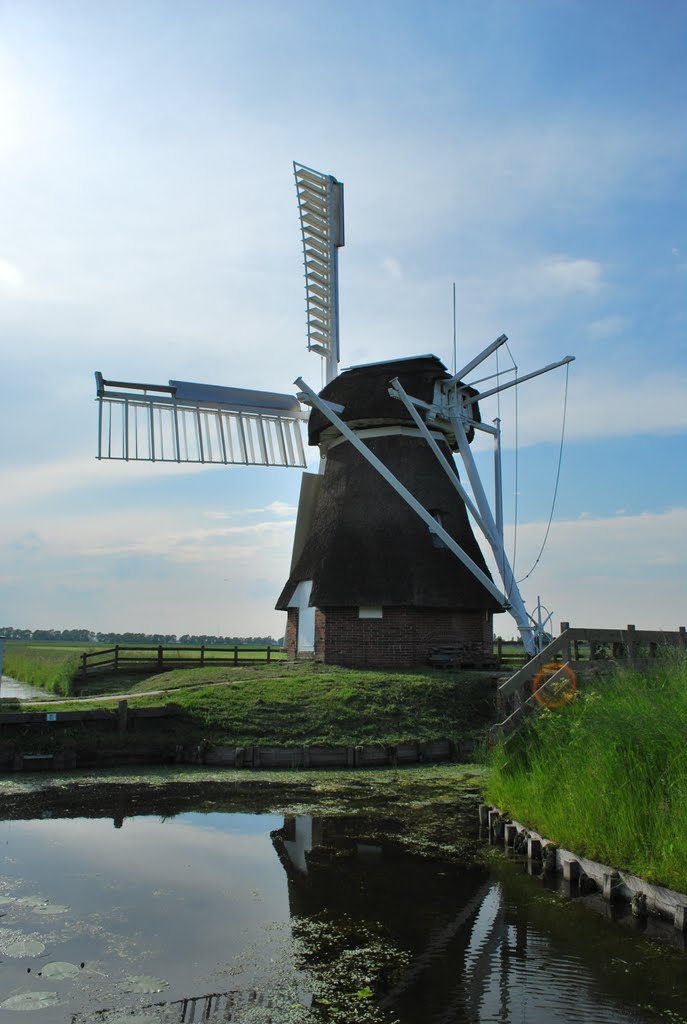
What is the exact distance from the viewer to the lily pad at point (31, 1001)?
4.39 metres

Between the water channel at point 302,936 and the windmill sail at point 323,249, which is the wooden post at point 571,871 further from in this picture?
the windmill sail at point 323,249

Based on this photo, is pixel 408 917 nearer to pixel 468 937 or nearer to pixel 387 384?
pixel 468 937

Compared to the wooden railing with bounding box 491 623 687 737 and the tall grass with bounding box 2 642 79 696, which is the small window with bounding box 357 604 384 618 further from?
the tall grass with bounding box 2 642 79 696

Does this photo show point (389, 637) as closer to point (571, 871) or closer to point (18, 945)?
point (571, 871)

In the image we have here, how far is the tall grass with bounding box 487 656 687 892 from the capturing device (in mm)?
6141

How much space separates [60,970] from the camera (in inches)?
192

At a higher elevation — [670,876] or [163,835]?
[670,876]

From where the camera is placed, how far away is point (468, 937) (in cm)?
552

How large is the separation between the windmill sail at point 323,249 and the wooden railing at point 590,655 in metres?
13.1

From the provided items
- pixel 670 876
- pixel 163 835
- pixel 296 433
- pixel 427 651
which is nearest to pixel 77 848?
pixel 163 835

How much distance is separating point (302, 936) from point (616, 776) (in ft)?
9.72

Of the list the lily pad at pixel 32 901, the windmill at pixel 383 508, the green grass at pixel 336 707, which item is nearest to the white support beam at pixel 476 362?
the windmill at pixel 383 508

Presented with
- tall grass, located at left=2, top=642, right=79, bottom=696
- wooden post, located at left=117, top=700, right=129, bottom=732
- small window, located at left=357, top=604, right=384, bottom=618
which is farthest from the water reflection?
tall grass, located at left=2, top=642, right=79, bottom=696

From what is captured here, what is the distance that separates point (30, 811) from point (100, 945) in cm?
452
